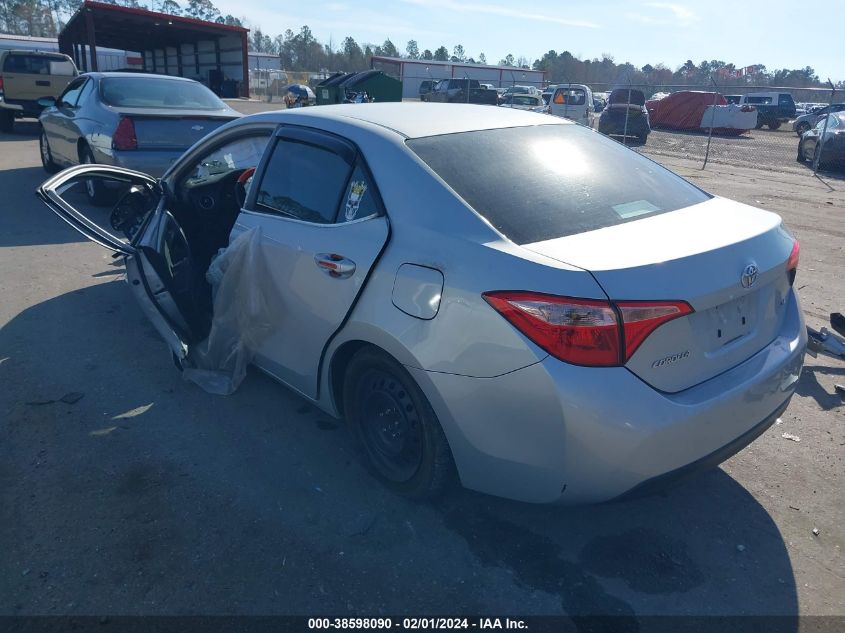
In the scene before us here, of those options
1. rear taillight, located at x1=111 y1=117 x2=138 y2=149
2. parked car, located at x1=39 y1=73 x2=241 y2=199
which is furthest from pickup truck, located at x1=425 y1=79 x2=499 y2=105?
rear taillight, located at x1=111 y1=117 x2=138 y2=149

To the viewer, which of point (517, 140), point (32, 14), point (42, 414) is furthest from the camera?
point (32, 14)

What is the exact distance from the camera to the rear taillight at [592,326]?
2.25 meters

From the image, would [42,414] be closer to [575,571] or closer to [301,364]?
[301,364]

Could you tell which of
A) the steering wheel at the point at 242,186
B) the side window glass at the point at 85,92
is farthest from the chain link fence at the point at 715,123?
the steering wheel at the point at 242,186

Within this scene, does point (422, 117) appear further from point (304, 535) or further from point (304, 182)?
point (304, 535)

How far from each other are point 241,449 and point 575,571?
181cm

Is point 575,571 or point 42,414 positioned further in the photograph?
point 42,414

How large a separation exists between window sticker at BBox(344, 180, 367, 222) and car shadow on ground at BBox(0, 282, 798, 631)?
125 cm

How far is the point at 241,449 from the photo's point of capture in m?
3.48

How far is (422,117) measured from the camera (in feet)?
11.1

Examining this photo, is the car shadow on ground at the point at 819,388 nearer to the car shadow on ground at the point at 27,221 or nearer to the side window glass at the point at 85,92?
the car shadow on ground at the point at 27,221

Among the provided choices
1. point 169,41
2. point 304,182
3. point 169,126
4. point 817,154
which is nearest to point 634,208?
point 304,182

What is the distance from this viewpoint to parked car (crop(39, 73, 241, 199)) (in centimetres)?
777

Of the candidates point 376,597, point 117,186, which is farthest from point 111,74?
Answer: point 376,597
